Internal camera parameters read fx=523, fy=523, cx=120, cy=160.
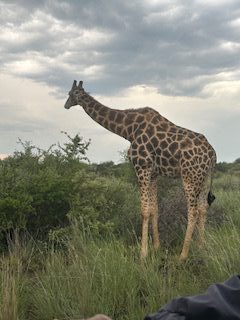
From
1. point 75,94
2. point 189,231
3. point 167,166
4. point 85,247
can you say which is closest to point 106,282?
point 85,247

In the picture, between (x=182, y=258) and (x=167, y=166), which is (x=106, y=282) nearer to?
(x=182, y=258)

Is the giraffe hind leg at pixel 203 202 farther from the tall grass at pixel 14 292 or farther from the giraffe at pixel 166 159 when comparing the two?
the tall grass at pixel 14 292

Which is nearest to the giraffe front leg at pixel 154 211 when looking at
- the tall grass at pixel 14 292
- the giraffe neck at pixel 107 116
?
the giraffe neck at pixel 107 116

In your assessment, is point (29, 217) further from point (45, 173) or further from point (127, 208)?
point (127, 208)

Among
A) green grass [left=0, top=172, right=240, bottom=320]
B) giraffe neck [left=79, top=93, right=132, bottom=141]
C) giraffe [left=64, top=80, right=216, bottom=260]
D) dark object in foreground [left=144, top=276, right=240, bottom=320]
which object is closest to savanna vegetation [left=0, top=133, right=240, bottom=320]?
green grass [left=0, top=172, right=240, bottom=320]

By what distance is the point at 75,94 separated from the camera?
9.85m

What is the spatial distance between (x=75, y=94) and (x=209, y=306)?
307 inches

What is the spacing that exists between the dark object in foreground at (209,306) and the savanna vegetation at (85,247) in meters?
3.83

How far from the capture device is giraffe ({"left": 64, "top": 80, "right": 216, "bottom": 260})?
875 centimetres

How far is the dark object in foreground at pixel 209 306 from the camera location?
93.8 inches

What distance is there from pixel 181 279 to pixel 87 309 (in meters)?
1.51

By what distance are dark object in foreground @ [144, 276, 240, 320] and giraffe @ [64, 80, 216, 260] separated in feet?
19.3

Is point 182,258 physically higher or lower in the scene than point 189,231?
lower

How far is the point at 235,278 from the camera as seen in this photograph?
2.60 metres
